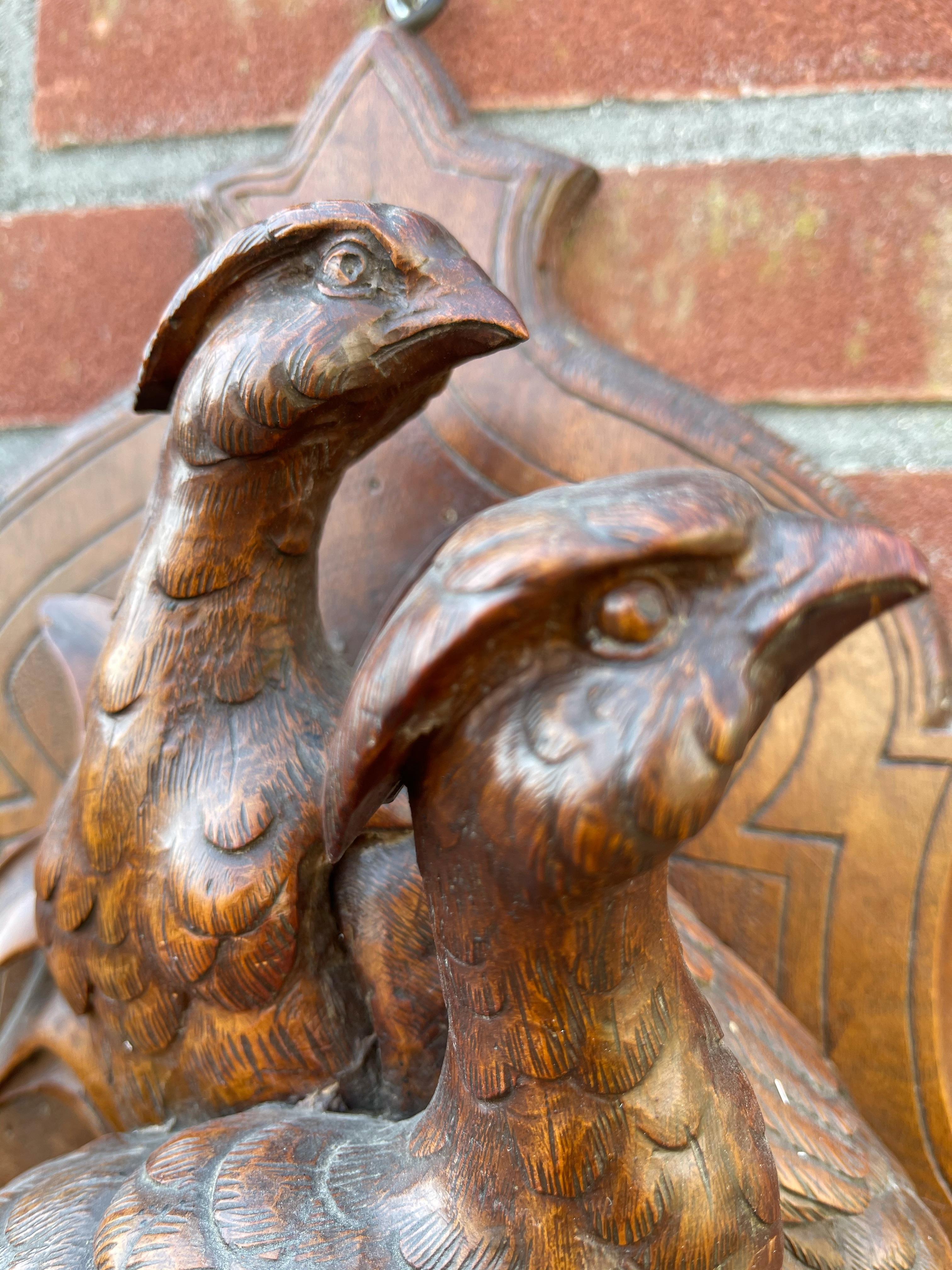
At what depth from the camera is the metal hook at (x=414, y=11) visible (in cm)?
57

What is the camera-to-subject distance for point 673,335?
1.89 feet

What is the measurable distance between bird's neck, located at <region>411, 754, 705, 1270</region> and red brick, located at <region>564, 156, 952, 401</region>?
37cm

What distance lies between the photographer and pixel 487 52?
1.91 feet

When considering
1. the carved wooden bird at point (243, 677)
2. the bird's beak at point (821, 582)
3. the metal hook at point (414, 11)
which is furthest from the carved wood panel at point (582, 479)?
the bird's beak at point (821, 582)

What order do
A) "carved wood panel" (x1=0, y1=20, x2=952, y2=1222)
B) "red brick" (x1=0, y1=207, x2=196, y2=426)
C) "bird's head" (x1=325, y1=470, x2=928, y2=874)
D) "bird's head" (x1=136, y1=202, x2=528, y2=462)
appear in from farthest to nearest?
"red brick" (x1=0, y1=207, x2=196, y2=426) → "carved wood panel" (x1=0, y1=20, x2=952, y2=1222) → "bird's head" (x1=136, y1=202, x2=528, y2=462) → "bird's head" (x1=325, y1=470, x2=928, y2=874)

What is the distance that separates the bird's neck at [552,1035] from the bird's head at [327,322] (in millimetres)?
156

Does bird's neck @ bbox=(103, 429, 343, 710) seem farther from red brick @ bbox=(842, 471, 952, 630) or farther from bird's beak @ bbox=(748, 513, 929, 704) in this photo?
red brick @ bbox=(842, 471, 952, 630)

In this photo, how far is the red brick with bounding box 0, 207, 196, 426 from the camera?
0.64m

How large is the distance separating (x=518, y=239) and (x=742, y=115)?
15 cm

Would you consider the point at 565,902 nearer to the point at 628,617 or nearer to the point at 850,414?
the point at 628,617

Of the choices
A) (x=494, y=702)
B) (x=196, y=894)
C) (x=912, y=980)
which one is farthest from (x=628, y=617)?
(x=912, y=980)

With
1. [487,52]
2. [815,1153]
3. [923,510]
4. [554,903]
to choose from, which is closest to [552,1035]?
[554,903]

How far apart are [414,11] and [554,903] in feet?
1.70

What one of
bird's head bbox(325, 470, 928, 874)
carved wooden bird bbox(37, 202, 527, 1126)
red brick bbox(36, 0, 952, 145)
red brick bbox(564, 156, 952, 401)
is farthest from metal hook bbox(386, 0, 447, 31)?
bird's head bbox(325, 470, 928, 874)
